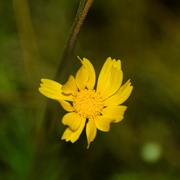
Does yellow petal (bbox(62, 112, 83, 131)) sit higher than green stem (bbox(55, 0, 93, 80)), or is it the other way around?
green stem (bbox(55, 0, 93, 80))

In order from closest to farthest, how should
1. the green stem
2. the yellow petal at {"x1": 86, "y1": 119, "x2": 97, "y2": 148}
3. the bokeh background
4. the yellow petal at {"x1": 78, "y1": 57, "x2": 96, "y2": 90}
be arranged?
the green stem → the yellow petal at {"x1": 86, "y1": 119, "x2": 97, "y2": 148} → the yellow petal at {"x1": 78, "y1": 57, "x2": 96, "y2": 90} → the bokeh background

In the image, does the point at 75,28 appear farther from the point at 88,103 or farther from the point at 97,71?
the point at 97,71

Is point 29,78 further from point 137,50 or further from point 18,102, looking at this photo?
→ point 137,50

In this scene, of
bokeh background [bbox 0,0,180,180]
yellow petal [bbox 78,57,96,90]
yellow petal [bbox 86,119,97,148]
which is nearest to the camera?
yellow petal [bbox 86,119,97,148]

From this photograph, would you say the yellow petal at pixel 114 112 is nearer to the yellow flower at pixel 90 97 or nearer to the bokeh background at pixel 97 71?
the yellow flower at pixel 90 97

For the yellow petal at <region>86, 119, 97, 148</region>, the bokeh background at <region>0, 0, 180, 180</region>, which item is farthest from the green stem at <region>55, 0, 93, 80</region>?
the bokeh background at <region>0, 0, 180, 180</region>

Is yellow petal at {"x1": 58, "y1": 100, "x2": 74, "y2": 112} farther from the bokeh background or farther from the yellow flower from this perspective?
the bokeh background

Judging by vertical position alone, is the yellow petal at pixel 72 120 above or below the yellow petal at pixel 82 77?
below

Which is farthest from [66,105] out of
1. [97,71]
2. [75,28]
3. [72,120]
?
[97,71]

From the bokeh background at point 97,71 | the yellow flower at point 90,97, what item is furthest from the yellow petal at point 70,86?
the bokeh background at point 97,71
